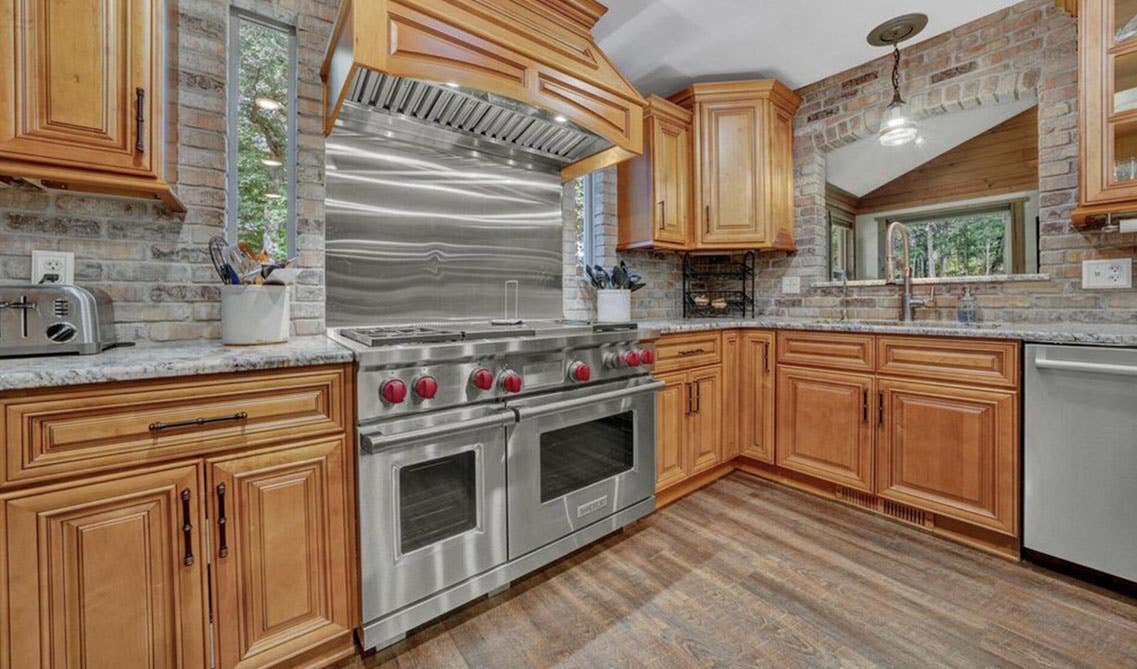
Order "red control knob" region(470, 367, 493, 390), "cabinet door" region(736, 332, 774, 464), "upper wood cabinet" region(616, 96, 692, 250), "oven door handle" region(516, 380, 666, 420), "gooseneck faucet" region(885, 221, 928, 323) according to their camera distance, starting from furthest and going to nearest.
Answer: "upper wood cabinet" region(616, 96, 692, 250) < "cabinet door" region(736, 332, 774, 464) < "gooseneck faucet" region(885, 221, 928, 323) < "oven door handle" region(516, 380, 666, 420) < "red control knob" region(470, 367, 493, 390)

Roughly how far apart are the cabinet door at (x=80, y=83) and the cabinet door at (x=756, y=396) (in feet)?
8.74

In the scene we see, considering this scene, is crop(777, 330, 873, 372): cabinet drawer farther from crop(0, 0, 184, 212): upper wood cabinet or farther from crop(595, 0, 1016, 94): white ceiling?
crop(0, 0, 184, 212): upper wood cabinet

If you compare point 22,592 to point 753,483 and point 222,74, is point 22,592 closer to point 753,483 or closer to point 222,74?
point 222,74

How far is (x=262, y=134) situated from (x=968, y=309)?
3395 millimetres

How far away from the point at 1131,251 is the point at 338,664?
3403mm

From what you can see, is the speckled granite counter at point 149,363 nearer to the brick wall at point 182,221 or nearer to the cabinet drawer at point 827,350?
the brick wall at point 182,221

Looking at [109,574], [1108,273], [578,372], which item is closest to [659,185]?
[578,372]

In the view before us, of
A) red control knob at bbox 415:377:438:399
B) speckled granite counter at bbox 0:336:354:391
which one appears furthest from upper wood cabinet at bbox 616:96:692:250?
speckled granite counter at bbox 0:336:354:391

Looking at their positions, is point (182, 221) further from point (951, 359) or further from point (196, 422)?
point (951, 359)

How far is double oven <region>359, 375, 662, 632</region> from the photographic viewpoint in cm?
136

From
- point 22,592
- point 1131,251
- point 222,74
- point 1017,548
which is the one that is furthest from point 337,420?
point 1131,251

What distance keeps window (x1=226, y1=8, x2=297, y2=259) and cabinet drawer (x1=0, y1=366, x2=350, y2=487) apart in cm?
85

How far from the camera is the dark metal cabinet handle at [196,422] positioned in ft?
3.54

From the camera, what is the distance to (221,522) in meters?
1.16
